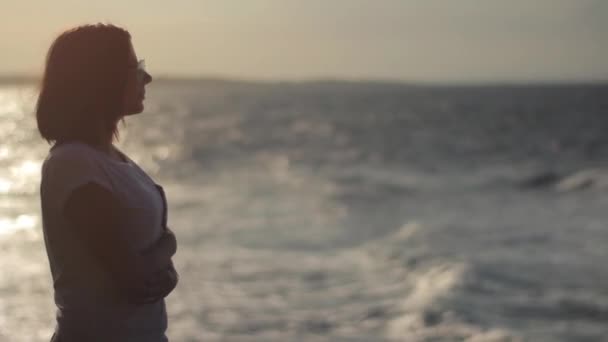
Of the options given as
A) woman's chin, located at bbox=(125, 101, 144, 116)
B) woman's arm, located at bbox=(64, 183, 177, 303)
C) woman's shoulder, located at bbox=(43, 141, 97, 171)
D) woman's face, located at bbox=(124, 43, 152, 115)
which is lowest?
woman's arm, located at bbox=(64, 183, 177, 303)

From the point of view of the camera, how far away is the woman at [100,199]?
2100mm

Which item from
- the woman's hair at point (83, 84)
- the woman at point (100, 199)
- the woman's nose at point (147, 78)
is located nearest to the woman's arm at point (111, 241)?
the woman at point (100, 199)

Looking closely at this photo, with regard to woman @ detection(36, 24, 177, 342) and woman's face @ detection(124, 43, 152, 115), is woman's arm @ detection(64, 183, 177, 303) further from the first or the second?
woman's face @ detection(124, 43, 152, 115)

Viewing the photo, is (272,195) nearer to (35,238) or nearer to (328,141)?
(35,238)

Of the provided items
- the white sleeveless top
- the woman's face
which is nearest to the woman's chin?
the woman's face

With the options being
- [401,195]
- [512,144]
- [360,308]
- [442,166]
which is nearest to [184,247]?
[360,308]

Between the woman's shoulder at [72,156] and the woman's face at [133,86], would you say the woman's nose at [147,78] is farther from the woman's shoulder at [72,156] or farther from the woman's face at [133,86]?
the woman's shoulder at [72,156]

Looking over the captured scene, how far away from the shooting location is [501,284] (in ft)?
36.3

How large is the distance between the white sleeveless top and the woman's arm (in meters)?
0.02

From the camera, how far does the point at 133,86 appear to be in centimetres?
225

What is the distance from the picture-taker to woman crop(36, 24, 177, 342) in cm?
210

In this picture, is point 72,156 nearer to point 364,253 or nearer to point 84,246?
point 84,246

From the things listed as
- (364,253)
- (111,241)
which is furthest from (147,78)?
(364,253)

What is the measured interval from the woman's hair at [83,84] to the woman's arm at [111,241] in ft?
0.62
